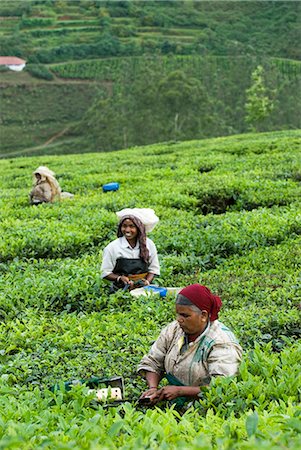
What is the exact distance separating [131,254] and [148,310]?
973 millimetres

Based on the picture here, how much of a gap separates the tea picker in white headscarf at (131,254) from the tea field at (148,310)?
0.78 feet

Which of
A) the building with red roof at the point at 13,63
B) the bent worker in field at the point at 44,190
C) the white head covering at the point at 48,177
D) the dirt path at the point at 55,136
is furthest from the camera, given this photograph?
the building with red roof at the point at 13,63

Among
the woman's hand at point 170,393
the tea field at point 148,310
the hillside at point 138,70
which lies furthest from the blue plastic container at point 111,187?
the hillside at point 138,70

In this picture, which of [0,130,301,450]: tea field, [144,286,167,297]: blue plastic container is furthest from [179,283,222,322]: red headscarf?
[144,286,167,297]: blue plastic container

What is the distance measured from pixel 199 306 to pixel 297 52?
81.7 m

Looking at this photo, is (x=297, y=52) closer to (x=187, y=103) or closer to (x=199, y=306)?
(x=187, y=103)

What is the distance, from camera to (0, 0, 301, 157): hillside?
50656 millimetres

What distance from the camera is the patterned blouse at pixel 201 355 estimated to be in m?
4.53

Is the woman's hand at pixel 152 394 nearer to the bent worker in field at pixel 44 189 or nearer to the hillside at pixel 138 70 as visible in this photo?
the bent worker in field at pixel 44 189

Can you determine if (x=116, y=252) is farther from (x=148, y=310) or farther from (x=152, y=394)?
(x=152, y=394)

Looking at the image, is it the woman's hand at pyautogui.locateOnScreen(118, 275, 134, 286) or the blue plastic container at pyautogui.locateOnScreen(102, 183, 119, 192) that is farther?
Answer: the blue plastic container at pyautogui.locateOnScreen(102, 183, 119, 192)

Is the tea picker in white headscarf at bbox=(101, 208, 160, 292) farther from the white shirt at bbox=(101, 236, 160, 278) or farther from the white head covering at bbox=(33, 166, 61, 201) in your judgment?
the white head covering at bbox=(33, 166, 61, 201)

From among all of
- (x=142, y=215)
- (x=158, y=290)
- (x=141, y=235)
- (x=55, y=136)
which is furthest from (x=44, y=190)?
(x=55, y=136)

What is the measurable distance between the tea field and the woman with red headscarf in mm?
153
